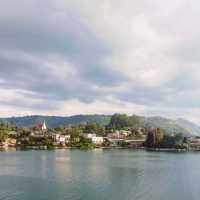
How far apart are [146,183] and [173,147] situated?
132083 mm

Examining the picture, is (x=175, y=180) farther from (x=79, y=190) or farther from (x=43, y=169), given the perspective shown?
(x=43, y=169)

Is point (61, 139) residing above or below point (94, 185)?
above

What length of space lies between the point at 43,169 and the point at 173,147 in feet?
397

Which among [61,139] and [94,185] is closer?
[94,185]

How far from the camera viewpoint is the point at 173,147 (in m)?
189

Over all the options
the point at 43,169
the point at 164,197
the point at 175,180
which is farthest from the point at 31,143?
the point at 164,197

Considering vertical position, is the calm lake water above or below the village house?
below

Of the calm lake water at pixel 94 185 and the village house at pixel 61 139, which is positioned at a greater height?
the village house at pixel 61 139

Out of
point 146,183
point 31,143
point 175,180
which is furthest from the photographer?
point 31,143

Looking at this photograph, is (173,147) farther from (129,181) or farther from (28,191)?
(28,191)

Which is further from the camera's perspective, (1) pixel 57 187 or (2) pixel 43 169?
(2) pixel 43 169

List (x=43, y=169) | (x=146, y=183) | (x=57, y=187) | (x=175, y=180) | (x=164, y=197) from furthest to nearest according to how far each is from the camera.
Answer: (x=43, y=169) < (x=175, y=180) < (x=146, y=183) < (x=57, y=187) < (x=164, y=197)

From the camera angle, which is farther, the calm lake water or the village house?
the village house

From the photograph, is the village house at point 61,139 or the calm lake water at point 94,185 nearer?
the calm lake water at point 94,185
